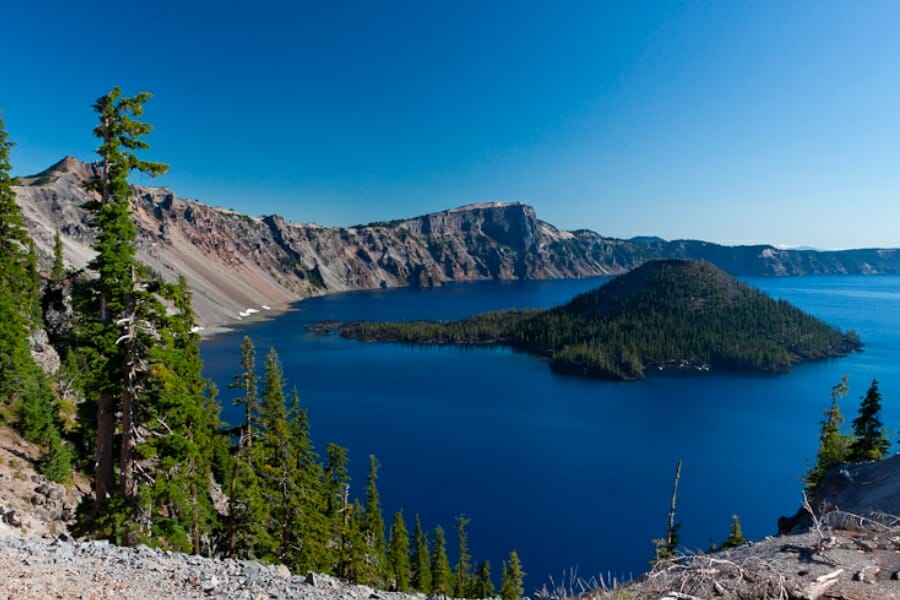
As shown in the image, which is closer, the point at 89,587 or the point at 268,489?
the point at 89,587

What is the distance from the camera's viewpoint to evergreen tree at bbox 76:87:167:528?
14.0 metres

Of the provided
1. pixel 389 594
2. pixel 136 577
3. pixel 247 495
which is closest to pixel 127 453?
pixel 136 577

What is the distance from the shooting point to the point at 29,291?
41.6 meters

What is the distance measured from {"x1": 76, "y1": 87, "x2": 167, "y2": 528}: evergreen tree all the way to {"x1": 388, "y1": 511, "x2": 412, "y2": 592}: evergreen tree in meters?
26.5

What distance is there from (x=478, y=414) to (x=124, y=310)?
8329cm

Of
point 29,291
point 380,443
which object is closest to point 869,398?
point 380,443

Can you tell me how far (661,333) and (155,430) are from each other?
159 meters

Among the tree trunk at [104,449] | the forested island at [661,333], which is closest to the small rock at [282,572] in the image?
the tree trunk at [104,449]

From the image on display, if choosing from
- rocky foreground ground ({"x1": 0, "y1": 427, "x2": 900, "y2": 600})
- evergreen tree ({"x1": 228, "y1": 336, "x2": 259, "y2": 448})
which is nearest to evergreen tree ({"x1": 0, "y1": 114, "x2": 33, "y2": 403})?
evergreen tree ({"x1": 228, "y1": 336, "x2": 259, "y2": 448})

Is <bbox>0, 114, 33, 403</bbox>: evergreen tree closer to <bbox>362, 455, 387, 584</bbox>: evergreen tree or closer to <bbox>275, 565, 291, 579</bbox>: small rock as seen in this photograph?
<bbox>362, 455, 387, 584</bbox>: evergreen tree

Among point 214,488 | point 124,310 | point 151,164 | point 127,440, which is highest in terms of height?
point 151,164

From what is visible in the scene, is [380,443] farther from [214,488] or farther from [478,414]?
[214,488]

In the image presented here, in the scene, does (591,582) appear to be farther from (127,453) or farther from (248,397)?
(248,397)

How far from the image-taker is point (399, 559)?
1483 inches
